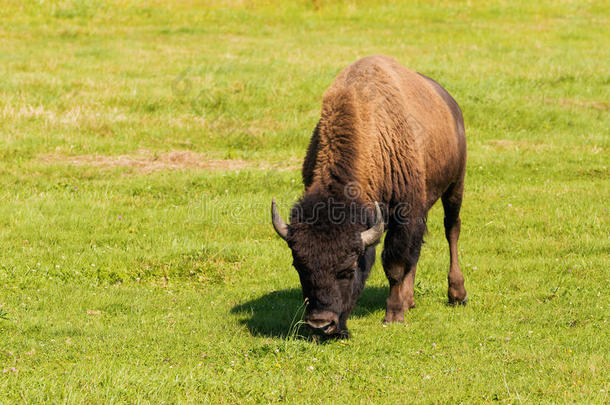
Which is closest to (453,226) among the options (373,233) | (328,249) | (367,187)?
(367,187)

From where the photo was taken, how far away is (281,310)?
29.2 ft

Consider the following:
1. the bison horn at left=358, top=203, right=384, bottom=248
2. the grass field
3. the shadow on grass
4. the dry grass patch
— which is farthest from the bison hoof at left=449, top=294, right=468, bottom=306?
the dry grass patch

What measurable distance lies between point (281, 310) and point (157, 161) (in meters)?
7.90

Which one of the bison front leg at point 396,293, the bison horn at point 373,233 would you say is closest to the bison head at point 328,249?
the bison horn at point 373,233

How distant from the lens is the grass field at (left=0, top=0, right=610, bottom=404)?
669cm

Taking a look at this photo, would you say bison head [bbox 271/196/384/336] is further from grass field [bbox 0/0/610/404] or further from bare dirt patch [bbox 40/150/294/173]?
bare dirt patch [bbox 40/150/294/173]

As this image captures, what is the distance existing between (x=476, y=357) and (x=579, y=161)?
1039cm

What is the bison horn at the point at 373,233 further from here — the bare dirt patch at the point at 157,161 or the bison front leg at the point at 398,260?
the bare dirt patch at the point at 157,161

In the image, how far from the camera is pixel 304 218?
7.32 meters

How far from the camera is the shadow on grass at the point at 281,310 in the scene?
8133 mm

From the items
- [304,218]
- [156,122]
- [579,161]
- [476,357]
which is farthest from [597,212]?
[156,122]

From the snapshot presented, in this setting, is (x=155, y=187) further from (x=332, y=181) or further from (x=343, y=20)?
(x=343, y=20)

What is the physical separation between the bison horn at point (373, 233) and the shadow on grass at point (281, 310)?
1.12 meters

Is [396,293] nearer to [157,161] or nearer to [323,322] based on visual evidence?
[323,322]
